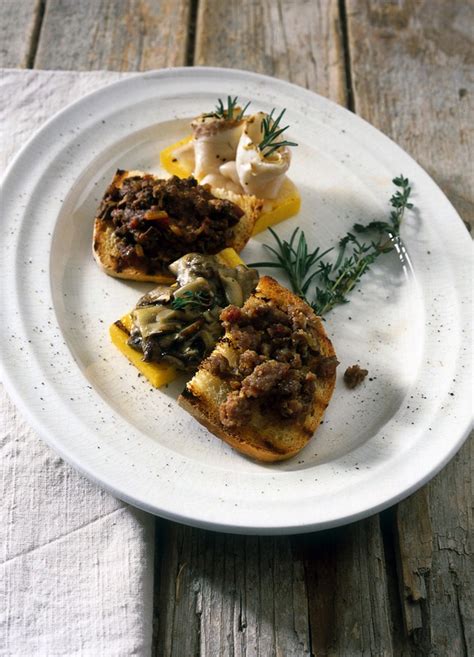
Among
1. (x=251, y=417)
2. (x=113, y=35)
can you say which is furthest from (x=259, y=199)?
(x=113, y=35)

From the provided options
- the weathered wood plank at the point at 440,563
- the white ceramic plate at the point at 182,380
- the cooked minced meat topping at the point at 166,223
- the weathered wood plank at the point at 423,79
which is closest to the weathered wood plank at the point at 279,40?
the weathered wood plank at the point at 423,79

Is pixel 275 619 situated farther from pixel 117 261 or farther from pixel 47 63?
pixel 47 63

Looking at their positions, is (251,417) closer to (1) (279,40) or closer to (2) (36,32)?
(1) (279,40)

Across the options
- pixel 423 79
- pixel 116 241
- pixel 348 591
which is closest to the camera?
pixel 348 591

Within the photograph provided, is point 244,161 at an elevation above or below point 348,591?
above

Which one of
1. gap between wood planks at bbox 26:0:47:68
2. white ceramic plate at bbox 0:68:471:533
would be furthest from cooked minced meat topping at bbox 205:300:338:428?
gap between wood planks at bbox 26:0:47:68

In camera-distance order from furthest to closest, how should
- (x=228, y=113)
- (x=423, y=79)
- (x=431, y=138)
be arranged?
(x=423, y=79) < (x=431, y=138) < (x=228, y=113)

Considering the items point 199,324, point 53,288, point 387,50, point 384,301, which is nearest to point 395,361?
point 384,301
